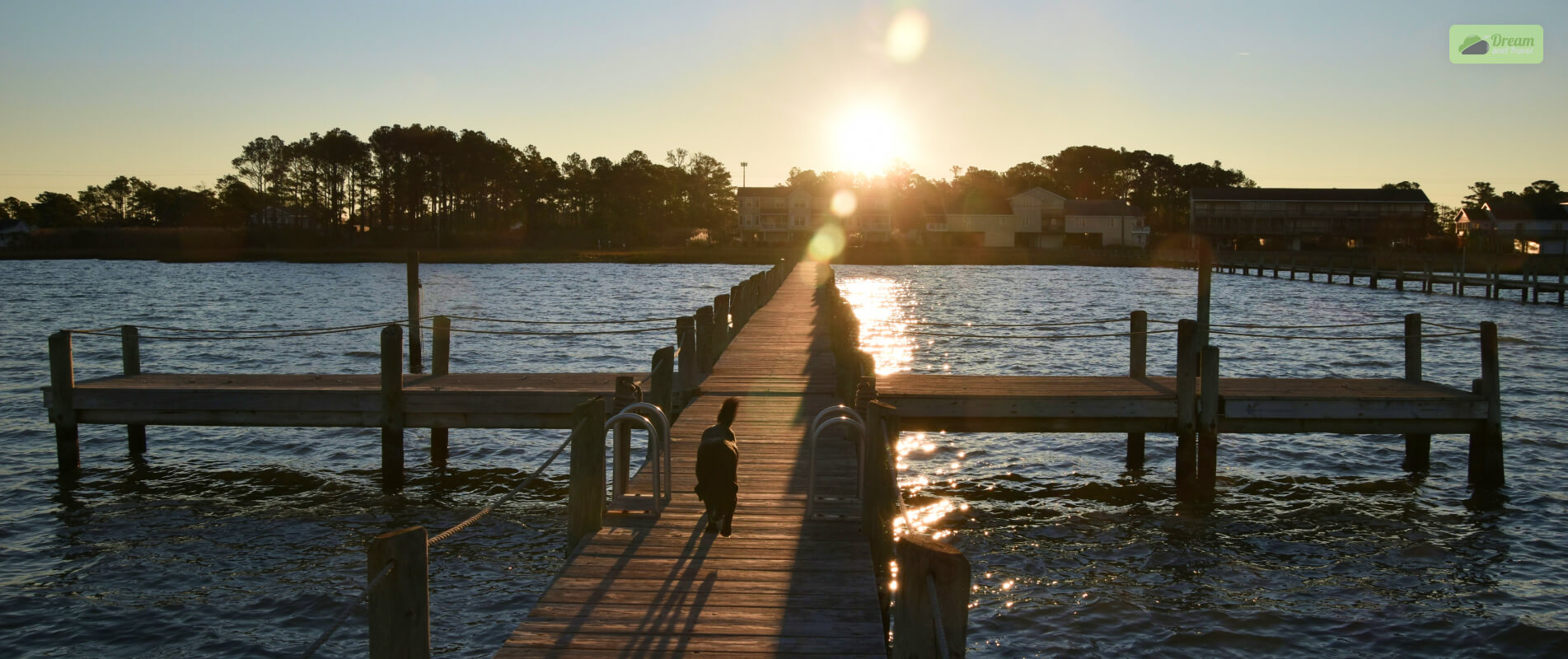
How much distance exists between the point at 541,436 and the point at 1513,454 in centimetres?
1738

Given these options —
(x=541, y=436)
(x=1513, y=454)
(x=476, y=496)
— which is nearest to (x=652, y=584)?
(x=476, y=496)

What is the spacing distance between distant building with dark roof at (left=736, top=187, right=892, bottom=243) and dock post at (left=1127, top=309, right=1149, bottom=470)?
114m

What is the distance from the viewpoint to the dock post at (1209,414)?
47.3ft

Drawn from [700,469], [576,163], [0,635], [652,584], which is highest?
[576,163]

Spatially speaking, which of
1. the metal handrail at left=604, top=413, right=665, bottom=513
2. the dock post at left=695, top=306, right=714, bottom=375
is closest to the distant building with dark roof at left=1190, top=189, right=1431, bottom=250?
the dock post at left=695, top=306, right=714, bottom=375

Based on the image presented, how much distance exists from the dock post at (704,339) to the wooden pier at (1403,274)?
160ft

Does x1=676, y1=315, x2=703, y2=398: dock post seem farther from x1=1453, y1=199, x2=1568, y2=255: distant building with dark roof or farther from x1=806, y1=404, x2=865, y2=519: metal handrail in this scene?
x1=1453, y1=199, x2=1568, y2=255: distant building with dark roof

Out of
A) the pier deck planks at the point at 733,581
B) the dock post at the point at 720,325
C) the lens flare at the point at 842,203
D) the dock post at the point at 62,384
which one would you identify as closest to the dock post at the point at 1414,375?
the pier deck planks at the point at 733,581

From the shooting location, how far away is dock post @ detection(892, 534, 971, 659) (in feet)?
16.4

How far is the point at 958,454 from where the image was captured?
62.5 feet

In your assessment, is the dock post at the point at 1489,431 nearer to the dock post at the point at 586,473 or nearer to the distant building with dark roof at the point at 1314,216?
the dock post at the point at 586,473

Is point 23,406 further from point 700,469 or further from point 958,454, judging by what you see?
point 700,469

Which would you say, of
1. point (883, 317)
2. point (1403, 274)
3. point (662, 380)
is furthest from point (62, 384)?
point (1403, 274)

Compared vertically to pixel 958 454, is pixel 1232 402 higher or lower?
higher
